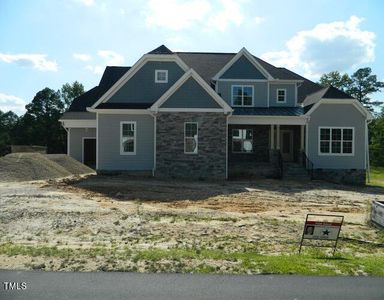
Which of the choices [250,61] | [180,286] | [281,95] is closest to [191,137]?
[250,61]

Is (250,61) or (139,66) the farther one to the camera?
(250,61)

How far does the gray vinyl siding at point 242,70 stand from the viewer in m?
27.9

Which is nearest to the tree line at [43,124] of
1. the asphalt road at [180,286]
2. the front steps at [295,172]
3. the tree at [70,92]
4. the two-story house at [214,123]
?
the tree at [70,92]

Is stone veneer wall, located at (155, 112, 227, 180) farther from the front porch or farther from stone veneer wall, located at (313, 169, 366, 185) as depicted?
stone veneer wall, located at (313, 169, 366, 185)

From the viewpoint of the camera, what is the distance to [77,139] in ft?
102

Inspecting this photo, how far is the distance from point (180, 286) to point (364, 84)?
76.4 metres

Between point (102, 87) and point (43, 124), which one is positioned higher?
point (102, 87)

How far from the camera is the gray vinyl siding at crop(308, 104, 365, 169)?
26344 millimetres

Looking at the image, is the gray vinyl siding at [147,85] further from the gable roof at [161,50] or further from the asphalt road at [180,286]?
the asphalt road at [180,286]

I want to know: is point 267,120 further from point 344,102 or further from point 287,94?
point 344,102

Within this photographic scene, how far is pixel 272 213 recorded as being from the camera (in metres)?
14.4

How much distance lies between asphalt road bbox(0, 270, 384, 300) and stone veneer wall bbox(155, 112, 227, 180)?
16.1m

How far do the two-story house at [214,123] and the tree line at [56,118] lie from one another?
2816cm

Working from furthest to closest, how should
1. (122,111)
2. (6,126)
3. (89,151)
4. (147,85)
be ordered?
(6,126)
(89,151)
(147,85)
(122,111)
